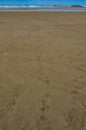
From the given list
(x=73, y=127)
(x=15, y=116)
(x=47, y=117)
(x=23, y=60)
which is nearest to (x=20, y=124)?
(x=15, y=116)

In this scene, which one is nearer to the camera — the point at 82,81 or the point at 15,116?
the point at 15,116

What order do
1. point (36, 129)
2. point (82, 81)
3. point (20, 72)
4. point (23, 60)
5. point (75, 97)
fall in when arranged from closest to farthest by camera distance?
1. point (36, 129)
2. point (75, 97)
3. point (82, 81)
4. point (20, 72)
5. point (23, 60)

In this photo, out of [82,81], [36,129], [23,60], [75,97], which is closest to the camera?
[36,129]

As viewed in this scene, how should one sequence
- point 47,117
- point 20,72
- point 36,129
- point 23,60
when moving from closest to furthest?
point 36,129 < point 47,117 < point 20,72 < point 23,60

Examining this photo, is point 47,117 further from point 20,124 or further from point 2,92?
point 2,92

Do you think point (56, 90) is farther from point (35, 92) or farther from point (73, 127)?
point (73, 127)

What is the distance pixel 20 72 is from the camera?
13.5ft

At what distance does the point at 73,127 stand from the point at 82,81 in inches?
51.8

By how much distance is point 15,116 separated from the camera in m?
2.76

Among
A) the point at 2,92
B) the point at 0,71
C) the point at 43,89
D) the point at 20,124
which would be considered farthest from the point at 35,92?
the point at 0,71

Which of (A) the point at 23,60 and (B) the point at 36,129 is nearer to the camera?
(B) the point at 36,129

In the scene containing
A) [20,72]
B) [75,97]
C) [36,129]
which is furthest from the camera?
[20,72]

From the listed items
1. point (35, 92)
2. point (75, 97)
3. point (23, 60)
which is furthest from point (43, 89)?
point (23, 60)

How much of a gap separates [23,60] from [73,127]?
259cm
